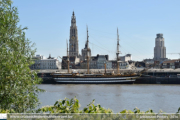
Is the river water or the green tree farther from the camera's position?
the river water

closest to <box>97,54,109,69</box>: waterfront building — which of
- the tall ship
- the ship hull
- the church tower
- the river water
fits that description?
the church tower

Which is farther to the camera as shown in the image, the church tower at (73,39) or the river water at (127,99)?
the church tower at (73,39)

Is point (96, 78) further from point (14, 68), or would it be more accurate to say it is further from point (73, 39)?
point (73, 39)

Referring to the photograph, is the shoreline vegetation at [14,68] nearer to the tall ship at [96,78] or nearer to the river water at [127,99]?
the river water at [127,99]

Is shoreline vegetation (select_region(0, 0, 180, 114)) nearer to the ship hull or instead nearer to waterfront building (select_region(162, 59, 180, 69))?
the ship hull

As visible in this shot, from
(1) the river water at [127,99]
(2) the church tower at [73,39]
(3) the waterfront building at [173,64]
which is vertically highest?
(2) the church tower at [73,39]

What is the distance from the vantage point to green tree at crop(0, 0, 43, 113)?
32.7 ft

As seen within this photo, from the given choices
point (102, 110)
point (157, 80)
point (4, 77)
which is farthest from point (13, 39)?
point (157, 80)

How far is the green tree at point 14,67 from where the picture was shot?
997 centimetres

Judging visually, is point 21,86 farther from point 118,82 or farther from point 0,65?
point 118,82

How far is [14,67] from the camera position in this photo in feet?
32.7

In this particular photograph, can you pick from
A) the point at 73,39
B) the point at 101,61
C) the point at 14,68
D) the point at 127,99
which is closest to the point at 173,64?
the point at 101,61

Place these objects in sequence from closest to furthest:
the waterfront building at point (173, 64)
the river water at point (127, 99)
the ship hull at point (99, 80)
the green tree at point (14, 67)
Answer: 1. the green tree at point (14, 67)
2. the river water at point (127, 99)
3. the ship hull at point (99, 80)
4. the waterfront building at point (173, 64)

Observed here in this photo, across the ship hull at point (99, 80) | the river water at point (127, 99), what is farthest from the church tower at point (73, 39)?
→ the river water at point (127, 99)
